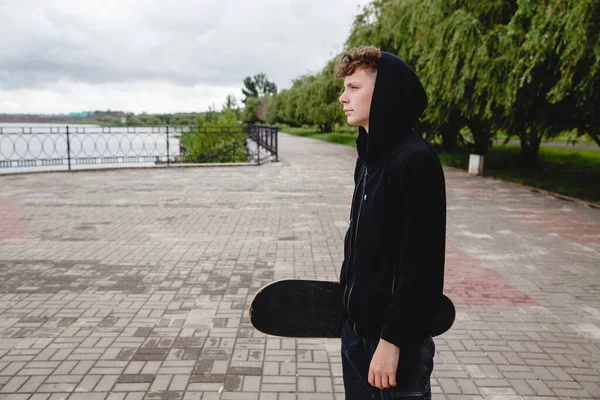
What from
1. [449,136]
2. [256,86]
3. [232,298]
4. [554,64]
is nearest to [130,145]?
[449,136]

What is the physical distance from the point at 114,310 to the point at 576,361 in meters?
3.80

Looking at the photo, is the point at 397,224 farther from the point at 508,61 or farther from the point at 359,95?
the point at 508,61

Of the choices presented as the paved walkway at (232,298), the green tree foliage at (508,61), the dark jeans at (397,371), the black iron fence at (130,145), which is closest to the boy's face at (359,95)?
the dark jeans at (397,371)

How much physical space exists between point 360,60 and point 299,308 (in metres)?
1.00

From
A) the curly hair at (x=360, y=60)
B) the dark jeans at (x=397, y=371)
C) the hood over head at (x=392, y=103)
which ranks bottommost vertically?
the dark jeans at (x=397, y=371)

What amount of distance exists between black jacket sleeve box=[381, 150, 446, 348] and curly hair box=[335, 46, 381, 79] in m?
0.38

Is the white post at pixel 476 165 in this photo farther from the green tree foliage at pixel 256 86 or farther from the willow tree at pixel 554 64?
the green tree foliage at pixel 256 86

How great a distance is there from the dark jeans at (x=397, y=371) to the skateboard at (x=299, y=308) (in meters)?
0.09

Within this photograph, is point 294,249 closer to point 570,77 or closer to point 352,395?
point 352,395

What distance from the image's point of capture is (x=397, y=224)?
1741 mm

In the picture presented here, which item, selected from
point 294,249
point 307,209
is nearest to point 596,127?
point 307,209

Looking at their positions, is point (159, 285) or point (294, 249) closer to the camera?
point (159, 285)

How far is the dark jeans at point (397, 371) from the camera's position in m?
1.76

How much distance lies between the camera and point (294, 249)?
6.84 m
